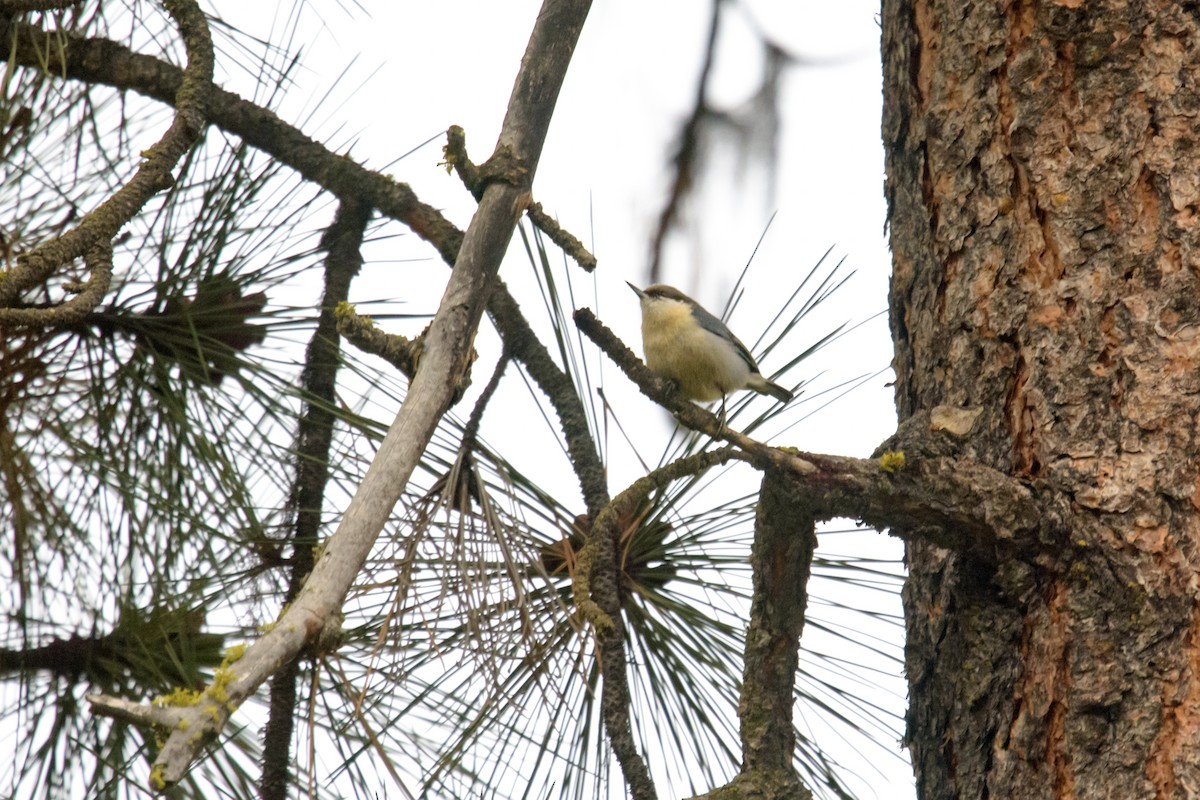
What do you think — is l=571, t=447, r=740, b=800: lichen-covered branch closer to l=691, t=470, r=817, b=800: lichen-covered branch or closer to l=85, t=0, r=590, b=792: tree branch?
l=691, t=470, r=817, b=800: lichen-covered branch

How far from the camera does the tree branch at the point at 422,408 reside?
0.88m

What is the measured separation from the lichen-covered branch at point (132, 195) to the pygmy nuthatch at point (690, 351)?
3.95 ft

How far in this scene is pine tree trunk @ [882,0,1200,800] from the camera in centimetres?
147

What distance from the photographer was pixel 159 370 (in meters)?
2.37

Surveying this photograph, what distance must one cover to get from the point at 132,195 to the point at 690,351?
5.10 feet

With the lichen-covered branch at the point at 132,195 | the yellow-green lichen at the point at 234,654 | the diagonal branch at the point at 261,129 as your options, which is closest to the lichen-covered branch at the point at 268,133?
the diagonal branch at the point at 261,129

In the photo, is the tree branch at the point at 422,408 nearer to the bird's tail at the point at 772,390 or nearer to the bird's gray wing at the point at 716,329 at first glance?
the bird's tail at the point at 772,390

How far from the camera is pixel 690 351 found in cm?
291

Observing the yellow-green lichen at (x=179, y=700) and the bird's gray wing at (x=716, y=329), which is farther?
the bird's gray wing at (x=716, y=329)

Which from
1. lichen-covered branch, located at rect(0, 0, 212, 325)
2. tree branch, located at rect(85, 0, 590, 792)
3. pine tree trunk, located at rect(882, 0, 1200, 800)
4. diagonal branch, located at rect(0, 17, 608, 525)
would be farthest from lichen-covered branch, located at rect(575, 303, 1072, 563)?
diagonal branch, located at rect(0, 17, 608, 525)

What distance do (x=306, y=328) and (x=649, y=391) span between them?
1244mm

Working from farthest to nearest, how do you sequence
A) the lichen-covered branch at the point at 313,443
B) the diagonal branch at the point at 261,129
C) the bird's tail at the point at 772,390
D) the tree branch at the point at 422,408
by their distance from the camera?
the diagonal branch at the point at 261,129 → the bird's tail at the point at 772,390 → the lichen-covered branch at the point at 313,443 → the tree branch at the point at 422,408

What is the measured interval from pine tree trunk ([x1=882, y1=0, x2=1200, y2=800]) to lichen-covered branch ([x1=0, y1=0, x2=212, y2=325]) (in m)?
1.06

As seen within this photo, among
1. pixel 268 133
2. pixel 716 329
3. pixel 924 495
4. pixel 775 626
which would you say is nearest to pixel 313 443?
pixel 268 133
